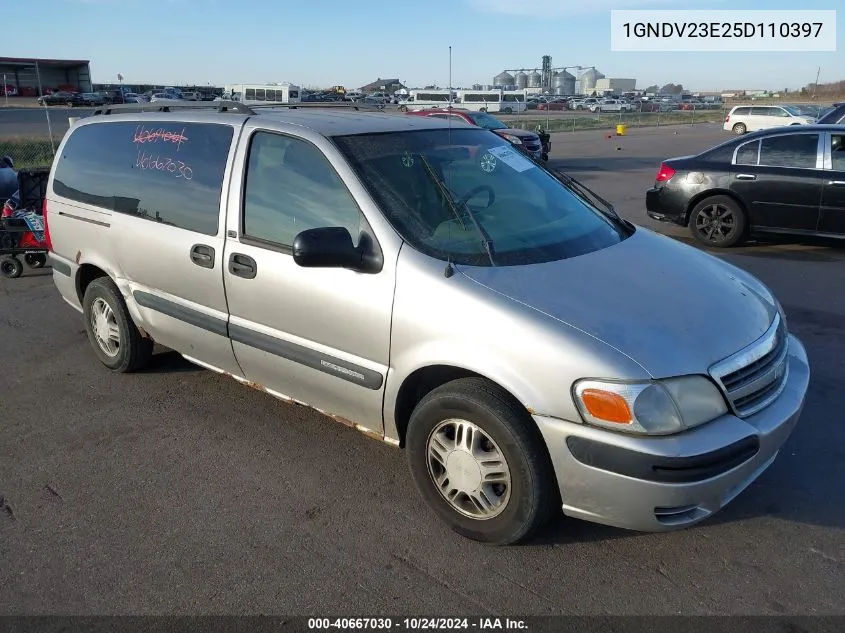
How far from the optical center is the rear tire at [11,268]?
26.2 feet

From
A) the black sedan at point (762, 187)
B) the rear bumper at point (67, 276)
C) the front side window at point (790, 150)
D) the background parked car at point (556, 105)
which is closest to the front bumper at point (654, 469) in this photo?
the rear bumper at point (67, 276)

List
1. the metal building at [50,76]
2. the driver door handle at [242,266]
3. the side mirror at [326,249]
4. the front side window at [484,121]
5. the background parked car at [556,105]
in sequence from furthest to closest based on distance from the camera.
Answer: the background parked car at [556,105] < the metal building at [50,76] < the front side window at [484,121] < the driver door handle at [242,266] < the side mirror at [326,249]

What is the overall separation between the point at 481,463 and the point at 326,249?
113 centimetres

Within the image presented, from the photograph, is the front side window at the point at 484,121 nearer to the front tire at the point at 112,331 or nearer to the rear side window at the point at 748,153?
the rear side window at the point at 748,153

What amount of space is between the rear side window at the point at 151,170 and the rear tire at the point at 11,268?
336 centimetres

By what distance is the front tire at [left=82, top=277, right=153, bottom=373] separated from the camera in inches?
189

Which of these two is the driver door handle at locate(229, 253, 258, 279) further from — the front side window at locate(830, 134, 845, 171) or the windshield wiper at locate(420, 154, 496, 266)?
the front side window at locate(830, 134, 845, 171)

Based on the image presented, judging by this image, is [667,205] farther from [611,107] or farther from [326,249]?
[611,107]

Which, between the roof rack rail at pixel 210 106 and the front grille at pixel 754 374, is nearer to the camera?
the front grille at pixel 754 374

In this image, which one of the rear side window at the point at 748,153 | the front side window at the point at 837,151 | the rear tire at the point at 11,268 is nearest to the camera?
the rear tire at the point at 11,268

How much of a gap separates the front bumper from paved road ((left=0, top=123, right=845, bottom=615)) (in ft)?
1.05

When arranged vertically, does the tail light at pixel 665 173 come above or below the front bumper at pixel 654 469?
above

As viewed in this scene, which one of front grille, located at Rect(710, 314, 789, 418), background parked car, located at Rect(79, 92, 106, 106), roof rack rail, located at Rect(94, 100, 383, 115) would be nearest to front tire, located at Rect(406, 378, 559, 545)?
front grille, located at Rect(710, 314, 789, 418)

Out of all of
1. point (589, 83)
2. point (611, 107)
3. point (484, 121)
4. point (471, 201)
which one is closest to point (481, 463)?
point (471, 201)
